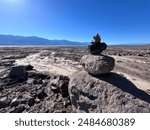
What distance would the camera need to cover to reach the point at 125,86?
7.60 m

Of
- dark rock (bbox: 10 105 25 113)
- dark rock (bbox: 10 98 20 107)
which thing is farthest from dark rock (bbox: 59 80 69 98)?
dark rock (bbox: 10 98 20 107)

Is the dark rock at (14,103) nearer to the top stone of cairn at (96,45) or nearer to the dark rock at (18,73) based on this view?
the dark rock at (18,73)

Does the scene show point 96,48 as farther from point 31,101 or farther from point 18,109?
point 18,109

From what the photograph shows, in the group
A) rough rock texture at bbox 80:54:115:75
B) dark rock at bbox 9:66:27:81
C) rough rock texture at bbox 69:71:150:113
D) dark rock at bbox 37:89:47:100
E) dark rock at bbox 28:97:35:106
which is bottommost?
dark rock at bbox 28:97:35:106

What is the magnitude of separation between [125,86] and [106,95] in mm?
908

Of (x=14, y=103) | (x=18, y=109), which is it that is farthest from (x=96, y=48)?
(x=14, y=103)

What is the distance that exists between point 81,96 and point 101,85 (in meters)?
1.00

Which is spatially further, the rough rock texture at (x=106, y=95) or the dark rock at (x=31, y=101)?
the dark rock at (x=31, y=101)

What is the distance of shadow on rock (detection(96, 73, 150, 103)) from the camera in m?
7.19

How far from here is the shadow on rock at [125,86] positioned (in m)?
7.19

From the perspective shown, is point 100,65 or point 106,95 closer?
point 106,95

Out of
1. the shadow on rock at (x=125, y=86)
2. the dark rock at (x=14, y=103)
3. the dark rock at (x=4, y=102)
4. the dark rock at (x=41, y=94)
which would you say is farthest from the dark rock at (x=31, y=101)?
the shadow on rock at (x=125, y=86)

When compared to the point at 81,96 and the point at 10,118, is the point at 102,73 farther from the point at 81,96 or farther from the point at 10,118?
the point at 10,118

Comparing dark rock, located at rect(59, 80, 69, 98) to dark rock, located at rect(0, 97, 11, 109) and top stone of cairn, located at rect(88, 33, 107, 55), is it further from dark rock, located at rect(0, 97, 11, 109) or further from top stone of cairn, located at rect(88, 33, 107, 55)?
dark rock, located at rect(0, 97, 11, 109)
